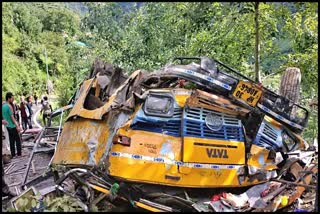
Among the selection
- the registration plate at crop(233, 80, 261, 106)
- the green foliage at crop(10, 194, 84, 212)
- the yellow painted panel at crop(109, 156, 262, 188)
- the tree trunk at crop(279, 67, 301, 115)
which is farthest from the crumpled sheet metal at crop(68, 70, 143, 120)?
the tree trunk at crop(279, 67, 301, 115)

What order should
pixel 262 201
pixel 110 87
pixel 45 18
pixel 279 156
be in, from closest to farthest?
1. pixel 262 201
2. pixel 279 156
3. pixel 110 87
4. pixel 45 18

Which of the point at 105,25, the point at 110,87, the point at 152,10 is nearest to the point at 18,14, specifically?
the point at 105,25

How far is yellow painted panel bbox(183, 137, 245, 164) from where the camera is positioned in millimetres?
5426

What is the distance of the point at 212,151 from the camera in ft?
18.2

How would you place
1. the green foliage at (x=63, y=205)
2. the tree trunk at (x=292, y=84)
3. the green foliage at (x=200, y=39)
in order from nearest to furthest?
1. the green foliage at (x=63, y=205)
2. the tree trunk at (x=292, y=84)
3. the green foliage at (x=200, y=39)

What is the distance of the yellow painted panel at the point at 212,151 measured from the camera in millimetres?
5426

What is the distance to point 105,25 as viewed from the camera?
23.8m

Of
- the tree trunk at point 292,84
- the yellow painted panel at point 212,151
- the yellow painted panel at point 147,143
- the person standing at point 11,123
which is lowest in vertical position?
the person standing at point 11,123

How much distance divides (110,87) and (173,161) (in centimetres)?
195

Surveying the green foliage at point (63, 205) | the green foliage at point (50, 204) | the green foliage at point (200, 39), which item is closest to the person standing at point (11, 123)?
the green foliage at point (50, 204)

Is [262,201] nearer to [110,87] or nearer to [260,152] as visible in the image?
[260,152]

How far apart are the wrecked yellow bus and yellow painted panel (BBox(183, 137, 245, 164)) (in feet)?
0.04

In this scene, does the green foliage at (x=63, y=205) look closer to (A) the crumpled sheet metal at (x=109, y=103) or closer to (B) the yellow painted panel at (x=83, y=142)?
(B) the yellow painted panel at (x=83, y=142)

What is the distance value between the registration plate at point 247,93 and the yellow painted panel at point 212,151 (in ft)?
2.04
